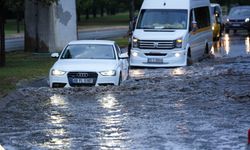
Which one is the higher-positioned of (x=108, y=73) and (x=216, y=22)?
(x=108, y=73)

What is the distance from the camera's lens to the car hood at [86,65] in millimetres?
16688

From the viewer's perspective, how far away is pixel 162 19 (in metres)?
24.4

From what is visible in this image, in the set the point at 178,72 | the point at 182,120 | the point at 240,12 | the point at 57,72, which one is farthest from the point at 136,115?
the point at 240,12

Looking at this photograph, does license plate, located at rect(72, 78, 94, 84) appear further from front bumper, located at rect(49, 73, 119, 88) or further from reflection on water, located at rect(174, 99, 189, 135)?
reflection on water, located at rect(174, 99, 189, 135)

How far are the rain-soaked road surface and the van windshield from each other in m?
4.66

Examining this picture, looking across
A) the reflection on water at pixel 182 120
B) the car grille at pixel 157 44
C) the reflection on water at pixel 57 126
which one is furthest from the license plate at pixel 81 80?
the car grille at pixel 157 44

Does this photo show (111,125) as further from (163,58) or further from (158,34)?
(158,34)

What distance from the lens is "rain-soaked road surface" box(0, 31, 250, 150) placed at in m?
9.98

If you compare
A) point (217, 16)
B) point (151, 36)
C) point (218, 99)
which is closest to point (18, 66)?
point (151, 36)

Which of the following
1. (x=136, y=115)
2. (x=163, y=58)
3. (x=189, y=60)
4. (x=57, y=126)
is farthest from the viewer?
(x=189, y=60)

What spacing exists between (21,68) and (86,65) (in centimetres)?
684

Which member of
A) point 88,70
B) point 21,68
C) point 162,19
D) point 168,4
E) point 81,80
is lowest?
point 21,68

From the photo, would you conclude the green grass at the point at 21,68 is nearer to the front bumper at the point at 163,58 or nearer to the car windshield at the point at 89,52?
the car windshield at the point at 89,52

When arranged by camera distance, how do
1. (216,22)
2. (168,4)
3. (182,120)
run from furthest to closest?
(216,22) < (168,4) < (182,120)
